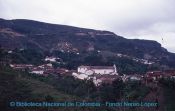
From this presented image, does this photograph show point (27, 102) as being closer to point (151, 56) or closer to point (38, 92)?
point (38, 92)

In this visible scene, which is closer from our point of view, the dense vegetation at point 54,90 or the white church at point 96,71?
the dense vegetation at point 54,90

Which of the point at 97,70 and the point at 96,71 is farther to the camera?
the point at 97,70

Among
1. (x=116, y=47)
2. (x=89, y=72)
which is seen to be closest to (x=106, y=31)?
(x=116, y=47)

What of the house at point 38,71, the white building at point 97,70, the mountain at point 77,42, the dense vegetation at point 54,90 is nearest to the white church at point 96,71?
the white building at point 97,70

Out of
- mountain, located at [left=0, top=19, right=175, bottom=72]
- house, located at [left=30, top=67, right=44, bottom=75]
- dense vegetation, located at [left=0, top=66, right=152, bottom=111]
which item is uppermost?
mountain, located at [left=0, top=19, right=175, bottom=72]

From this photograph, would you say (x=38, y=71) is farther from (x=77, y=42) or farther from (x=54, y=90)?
(x=77, y=42)

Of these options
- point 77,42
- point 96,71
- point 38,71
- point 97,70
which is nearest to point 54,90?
point 38,71

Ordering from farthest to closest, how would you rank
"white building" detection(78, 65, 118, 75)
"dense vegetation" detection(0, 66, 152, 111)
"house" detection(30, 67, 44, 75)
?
"white building" detection(78, 65, 118, 75) < "house" detection(30, 67, 44, 75) < "dense vegetation" detection(0, 66, 152, 111)

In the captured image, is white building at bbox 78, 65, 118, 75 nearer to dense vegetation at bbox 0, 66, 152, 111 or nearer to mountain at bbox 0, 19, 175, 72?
mountain at bbox 0, 19, 175, 72

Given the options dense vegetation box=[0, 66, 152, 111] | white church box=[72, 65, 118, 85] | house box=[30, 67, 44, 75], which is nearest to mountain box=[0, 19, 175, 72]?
white church box=[72, 65, 118, 85]

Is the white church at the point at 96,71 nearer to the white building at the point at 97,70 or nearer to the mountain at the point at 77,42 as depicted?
the white building at the point at 97,70
